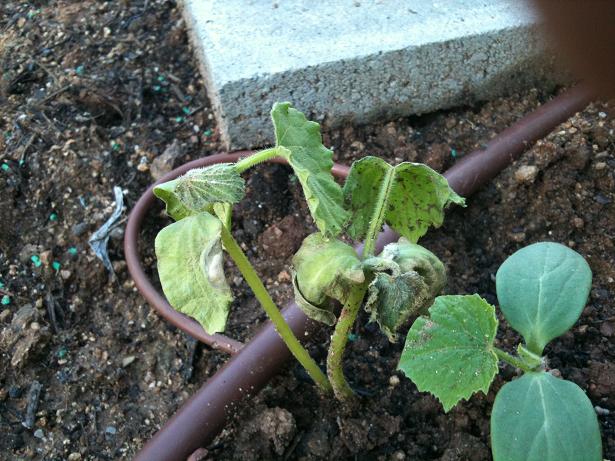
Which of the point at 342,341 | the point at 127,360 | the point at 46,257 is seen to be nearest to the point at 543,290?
the point at 342,341

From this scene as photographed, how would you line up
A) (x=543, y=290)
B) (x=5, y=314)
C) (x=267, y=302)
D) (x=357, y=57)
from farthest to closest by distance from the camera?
(x=357, y=57) < (x=5, y=314) < (x=543, y=290) < (x=267, y=302)

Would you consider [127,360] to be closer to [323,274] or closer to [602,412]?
[323,274]

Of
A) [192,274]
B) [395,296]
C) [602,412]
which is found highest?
[192,274]

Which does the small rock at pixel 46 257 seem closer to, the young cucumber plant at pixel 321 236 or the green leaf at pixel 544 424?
the young cucumber plant at pixel 321 236

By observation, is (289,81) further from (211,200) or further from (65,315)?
(211,200)

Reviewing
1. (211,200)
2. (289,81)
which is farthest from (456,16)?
(211,200)
